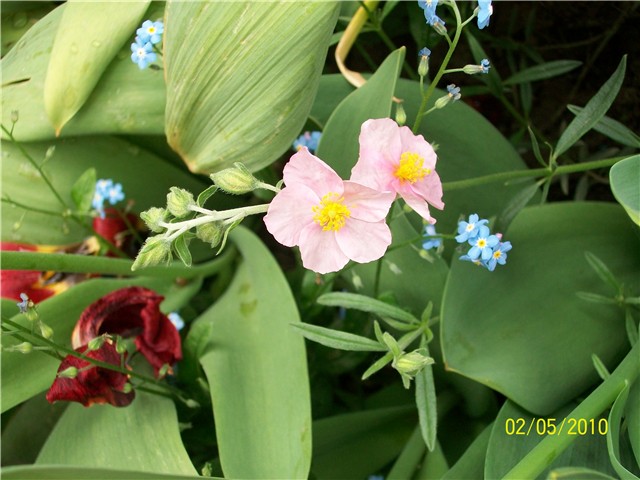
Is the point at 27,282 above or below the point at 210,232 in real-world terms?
below

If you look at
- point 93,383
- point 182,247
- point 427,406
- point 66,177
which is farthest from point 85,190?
point 427,406

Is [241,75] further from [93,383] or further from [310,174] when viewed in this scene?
[93,383]

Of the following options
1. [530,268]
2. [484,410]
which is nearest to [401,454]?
[484,410]

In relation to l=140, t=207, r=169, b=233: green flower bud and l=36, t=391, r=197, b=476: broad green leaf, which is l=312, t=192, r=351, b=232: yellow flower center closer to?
l=140, t=207, r=169, b=233: green flower bud

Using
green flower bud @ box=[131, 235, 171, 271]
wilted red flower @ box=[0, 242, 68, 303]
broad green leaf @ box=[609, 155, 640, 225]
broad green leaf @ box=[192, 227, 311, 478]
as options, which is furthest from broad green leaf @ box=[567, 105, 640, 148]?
wilted red flower @ box=[0, 242, 68, 303]

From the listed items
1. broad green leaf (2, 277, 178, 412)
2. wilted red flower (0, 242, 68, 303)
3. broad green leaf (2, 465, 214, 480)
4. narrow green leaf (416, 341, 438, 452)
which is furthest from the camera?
wilted red flower (0, 242, 68, 303)

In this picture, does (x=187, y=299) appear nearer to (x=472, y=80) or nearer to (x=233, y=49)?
(x=233, y=49)
